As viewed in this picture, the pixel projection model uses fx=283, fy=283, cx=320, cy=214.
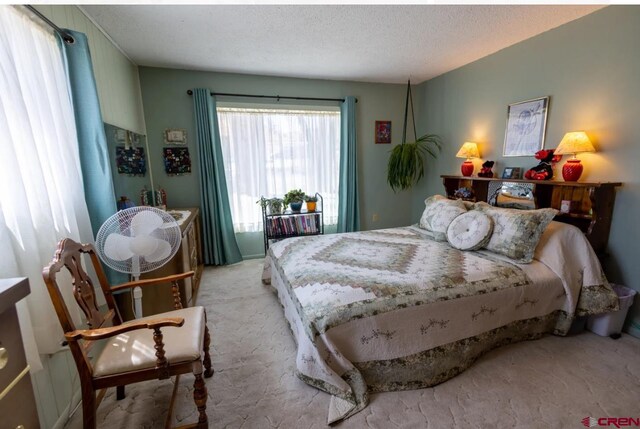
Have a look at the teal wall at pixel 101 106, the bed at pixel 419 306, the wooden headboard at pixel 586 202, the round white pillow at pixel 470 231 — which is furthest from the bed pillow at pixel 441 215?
the teal wall at pixel 101 106

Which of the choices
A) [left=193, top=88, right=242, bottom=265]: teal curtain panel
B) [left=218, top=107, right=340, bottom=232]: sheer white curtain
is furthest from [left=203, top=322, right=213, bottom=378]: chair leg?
[left=218, top=107, right=340, bottom=232]: sheer white curtain

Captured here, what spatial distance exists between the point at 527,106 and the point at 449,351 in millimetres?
2392

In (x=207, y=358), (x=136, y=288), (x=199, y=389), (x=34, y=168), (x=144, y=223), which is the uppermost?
(x=34, y=168)

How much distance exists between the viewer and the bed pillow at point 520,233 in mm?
1999

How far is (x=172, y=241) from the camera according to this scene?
5.32ft

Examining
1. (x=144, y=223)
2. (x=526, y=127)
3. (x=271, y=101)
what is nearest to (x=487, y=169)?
(x=526, y=127)

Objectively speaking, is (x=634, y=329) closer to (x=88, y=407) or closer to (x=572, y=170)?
(x=572, y=170)

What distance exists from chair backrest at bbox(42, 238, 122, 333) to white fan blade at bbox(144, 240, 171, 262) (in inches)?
9.6

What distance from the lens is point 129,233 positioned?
1.51 meters

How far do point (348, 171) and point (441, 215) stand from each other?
1.64 meters

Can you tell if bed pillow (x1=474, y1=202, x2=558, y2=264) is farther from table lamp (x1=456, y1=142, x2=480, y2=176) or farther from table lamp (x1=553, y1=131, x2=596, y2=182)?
table lamp (x1=456, y1=142, x2=480, y2=176)

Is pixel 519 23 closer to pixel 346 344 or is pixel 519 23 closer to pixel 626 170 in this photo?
pixel 626 170

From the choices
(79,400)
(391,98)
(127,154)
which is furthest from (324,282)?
(391,98)

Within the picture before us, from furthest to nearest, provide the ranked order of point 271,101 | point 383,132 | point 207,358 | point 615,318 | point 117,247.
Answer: point 383,132 → point 271,101 → point 615,318 → point 207,358 → point 117,247
